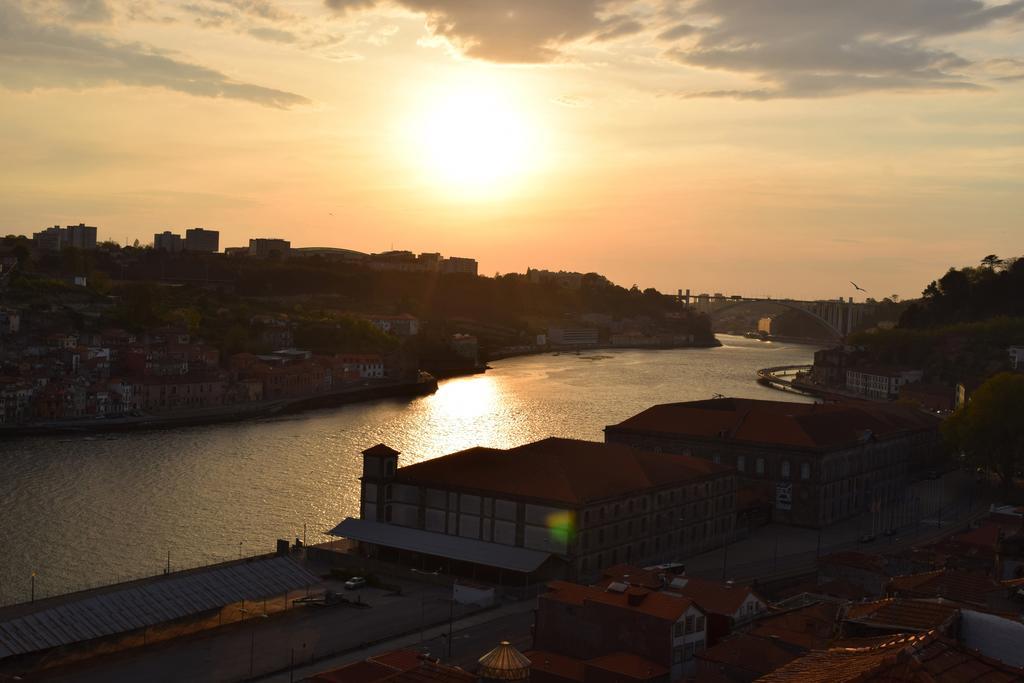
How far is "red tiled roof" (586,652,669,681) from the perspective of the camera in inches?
393

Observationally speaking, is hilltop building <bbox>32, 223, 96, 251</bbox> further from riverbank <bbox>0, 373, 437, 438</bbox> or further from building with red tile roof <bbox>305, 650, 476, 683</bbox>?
building with red tile roof <bbox>305, 650, 476, 683</bbox>

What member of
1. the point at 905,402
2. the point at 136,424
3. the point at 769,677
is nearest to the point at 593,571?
the point at 769,677

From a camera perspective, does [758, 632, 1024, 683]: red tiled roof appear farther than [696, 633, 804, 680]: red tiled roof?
No

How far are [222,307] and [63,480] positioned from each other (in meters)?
31.3

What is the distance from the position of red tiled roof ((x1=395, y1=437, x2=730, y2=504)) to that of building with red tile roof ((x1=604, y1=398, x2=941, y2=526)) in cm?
278

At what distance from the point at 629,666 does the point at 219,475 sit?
1437cm

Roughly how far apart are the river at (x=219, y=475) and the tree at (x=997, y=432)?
382 inches

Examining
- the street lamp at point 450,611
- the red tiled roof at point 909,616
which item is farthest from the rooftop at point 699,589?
the red tiled roof at point 909,616

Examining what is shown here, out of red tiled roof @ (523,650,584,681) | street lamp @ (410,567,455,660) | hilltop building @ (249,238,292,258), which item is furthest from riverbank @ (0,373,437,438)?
hilltop building @ (249,238,292,258)

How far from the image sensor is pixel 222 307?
172ft

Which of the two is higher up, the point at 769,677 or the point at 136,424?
the point at 769,677

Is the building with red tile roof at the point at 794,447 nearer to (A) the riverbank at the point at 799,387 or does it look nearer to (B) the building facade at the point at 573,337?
(A) the riverbank at the point at 799,387

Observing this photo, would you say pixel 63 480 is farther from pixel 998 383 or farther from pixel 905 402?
pixel 905 402

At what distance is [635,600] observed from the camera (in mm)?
10711
